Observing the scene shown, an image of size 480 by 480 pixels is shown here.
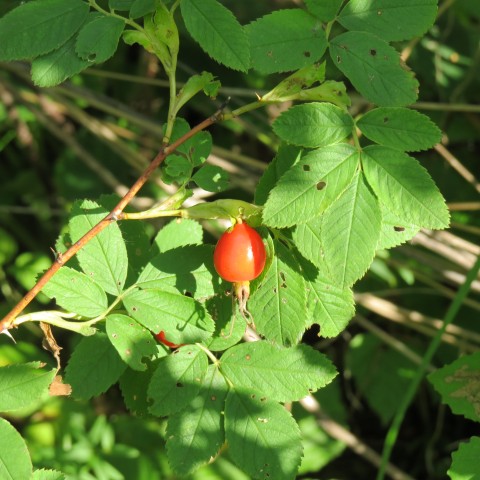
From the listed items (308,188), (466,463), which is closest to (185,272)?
(308,188)

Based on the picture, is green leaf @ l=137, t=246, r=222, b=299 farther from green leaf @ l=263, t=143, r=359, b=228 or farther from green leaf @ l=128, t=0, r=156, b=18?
green leaf @ l=128, t=0, r=156, b=18

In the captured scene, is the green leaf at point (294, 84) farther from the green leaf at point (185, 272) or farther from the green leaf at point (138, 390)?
the green leaf at point (138, 390)

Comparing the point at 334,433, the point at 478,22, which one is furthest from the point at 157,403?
the point at 478,22

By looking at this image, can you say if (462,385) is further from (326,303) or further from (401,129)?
(401,129)

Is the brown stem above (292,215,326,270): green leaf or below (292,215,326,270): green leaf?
above

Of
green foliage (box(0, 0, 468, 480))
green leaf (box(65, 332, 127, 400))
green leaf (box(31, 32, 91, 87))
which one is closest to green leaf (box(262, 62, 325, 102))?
green foliage (box(0, 0, 468, 480))

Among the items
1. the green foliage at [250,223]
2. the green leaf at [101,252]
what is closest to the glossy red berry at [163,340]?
the green foliage at [250,223]

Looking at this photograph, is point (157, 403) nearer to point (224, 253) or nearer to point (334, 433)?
point (224, 253)
